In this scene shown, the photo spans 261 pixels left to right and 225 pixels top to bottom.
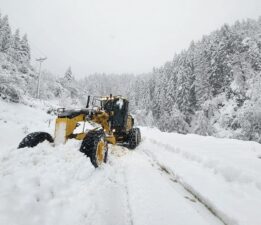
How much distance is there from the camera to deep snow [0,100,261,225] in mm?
3346

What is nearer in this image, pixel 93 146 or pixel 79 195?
pixel 79 195

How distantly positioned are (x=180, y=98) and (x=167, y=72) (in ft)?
78.7

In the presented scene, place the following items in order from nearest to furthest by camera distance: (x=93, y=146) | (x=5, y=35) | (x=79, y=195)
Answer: (x=79, y=195) < (x=93, y=146) < (x=5, y=35)

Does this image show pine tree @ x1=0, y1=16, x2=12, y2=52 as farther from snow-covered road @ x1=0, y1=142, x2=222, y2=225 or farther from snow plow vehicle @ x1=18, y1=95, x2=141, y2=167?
snow-covered road @ x1=0, y1=142, x2=222, y2=225

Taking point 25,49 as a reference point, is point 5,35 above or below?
above

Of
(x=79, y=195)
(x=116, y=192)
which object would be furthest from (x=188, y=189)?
(x=79, y=195)

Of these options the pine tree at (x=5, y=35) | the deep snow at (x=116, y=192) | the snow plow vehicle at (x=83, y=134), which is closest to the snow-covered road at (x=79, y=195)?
the deep snow at (x=116, y=192)

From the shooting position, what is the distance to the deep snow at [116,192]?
3346 mm

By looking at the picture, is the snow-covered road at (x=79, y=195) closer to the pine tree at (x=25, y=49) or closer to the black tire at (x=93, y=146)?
the black tire at (x=93, y=146)

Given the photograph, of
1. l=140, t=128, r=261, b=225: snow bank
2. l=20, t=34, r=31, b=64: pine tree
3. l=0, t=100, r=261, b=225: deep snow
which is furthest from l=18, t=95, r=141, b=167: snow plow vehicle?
l=20, t=34, r=31, b=64: pine tree

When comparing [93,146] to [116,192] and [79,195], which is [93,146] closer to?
[116,192]

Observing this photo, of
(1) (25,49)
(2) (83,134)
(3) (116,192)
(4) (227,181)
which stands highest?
(1) (25,49)

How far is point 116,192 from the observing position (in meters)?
4.70

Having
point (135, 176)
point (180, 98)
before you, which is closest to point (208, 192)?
point (135, 176)
